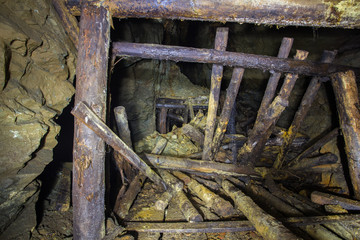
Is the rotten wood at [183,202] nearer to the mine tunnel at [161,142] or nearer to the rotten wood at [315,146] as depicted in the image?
the mine tunnel at [161,142]

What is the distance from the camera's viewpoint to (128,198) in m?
2.69

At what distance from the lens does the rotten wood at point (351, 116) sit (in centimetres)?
250

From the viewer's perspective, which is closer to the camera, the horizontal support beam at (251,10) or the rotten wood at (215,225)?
the horizontal support beam at (251,10)

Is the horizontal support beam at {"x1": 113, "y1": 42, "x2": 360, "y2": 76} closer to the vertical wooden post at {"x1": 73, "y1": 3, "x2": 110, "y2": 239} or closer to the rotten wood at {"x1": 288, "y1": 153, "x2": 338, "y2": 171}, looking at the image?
A: the vertical wooden post at {"x1": 73, "y1": 3, "x2": 110, "y2": 239}

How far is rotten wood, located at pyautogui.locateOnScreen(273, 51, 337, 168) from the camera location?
2.87 m

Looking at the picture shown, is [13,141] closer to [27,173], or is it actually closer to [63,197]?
[27,173]

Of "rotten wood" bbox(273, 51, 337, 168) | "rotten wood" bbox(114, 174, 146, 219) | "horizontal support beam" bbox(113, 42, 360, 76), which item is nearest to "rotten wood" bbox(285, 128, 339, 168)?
"rotten wood" bbox(273, 51, 337, 168)

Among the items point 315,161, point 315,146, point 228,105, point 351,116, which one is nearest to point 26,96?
point 228,105

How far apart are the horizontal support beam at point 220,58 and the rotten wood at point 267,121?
0.22 meters

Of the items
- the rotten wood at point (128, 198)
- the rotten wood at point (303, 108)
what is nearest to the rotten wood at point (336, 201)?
the rotten wood at point (303, 108)

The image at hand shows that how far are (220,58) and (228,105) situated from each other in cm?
81

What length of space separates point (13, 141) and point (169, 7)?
2037 millimetres

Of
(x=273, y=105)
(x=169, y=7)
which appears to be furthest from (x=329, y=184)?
(x=169, y=7)

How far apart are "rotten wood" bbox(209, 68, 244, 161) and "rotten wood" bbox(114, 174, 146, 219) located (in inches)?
53.8
